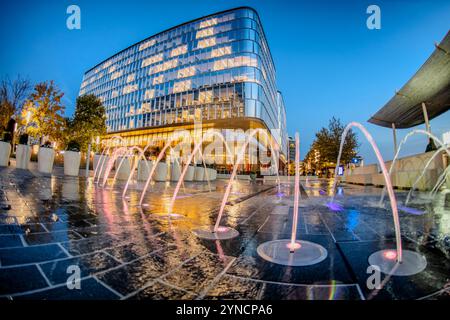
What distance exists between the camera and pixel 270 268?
6.67 feet

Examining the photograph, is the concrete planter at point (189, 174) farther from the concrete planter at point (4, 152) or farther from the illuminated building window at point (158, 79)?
the illuminated building window at point (158, 79)

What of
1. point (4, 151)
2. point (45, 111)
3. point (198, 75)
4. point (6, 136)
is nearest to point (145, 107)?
point (198, 75)

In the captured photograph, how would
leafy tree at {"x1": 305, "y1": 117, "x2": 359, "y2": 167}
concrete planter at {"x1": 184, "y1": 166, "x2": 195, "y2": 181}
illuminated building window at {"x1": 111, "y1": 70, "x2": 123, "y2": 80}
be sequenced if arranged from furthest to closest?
illuminated building window at {"x1": 111, "y1": 70, "x2": 123, "y2": 80}, leafy tree at {"x1": 305, "y1": 117, "x2": 359, "y2": 167}, concrete planter at {"x1": 184, "y1": 166, "x2": 195, "y2": 181}

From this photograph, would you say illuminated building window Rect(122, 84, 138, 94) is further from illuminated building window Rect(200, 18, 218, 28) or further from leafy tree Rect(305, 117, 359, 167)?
leafy tree Rect(305, 117, 359, 167)

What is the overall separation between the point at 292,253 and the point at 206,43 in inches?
1909

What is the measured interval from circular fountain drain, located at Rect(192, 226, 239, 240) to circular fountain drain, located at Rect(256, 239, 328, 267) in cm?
58

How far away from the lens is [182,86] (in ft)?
148

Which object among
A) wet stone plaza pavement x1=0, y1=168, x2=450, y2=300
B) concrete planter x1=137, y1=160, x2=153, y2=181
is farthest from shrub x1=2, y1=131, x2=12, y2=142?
wet stone plaza pavement x1=0, y1=168, x2=450, y2=300

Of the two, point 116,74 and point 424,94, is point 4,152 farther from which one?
point 116,74

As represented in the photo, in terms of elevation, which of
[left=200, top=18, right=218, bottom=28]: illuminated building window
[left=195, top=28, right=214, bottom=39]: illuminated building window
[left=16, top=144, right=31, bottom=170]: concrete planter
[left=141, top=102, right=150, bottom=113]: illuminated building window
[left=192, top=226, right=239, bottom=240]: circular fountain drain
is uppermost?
[left=200, top=18, right=218, bottom=28]: illuminated building window

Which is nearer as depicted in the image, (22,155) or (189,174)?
(22,155)

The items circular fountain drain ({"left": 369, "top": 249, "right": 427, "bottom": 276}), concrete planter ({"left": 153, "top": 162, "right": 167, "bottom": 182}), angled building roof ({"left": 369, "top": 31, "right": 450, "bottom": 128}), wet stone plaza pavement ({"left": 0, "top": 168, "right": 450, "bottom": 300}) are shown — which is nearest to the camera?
wet stone plaza pavement ({"left": 0, "top": 168, "right": 450, "bottom": 300})

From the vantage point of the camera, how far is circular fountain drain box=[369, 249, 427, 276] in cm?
195

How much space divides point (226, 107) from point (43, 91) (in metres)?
26.7
